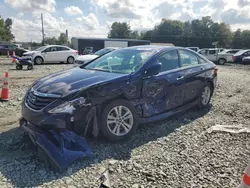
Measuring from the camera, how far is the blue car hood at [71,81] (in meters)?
3.55

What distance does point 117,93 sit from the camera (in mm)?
3803

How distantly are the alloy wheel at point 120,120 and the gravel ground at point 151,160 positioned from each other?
0.23 metres

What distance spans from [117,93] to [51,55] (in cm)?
1625

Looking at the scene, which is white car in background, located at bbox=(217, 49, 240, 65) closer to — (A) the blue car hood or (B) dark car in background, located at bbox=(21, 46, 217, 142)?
(B) dark car in background, located at bbox=(21, 46, 217, 142)

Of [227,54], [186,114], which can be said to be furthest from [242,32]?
[186,114]

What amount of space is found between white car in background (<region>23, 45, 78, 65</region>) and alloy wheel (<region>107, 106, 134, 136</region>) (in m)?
15.6

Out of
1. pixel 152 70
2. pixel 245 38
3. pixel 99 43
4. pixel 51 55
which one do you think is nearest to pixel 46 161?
pixel 152 70

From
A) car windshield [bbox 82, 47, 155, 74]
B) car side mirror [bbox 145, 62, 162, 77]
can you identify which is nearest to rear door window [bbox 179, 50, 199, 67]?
car windshield [bbox 82, 47, 155, 74]

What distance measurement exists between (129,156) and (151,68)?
1527 mm

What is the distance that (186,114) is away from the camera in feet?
17.9

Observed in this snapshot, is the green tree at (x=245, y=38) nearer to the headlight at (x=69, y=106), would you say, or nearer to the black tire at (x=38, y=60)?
the black tire at (x=38, y=60)

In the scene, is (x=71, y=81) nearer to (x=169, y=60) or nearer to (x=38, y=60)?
(x=169, y=60)

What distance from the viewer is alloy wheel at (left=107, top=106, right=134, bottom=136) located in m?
3.77

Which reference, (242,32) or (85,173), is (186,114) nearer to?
(85,173)
